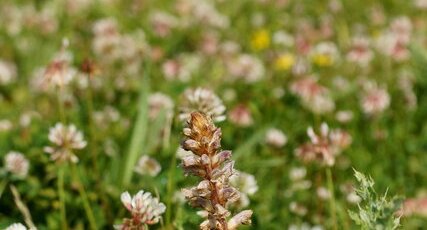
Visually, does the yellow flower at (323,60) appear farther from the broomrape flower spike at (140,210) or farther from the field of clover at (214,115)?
the broomrape flower spike at (140,210)

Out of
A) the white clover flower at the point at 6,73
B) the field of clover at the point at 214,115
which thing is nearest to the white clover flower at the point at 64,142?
the field of clover at the point at 214,115

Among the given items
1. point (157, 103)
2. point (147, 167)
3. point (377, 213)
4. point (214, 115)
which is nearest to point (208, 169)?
point (377, 213)

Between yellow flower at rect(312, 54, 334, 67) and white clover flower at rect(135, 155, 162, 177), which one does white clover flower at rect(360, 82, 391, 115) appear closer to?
yellow flower at rect(312, 54, 334, 67)

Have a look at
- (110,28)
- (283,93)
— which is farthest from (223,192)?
(110,28)

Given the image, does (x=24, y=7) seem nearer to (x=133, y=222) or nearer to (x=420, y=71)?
(x=420, y=71)

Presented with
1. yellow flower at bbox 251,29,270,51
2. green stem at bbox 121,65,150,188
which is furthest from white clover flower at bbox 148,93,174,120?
yellow flower at bbox 251,29,270,51
